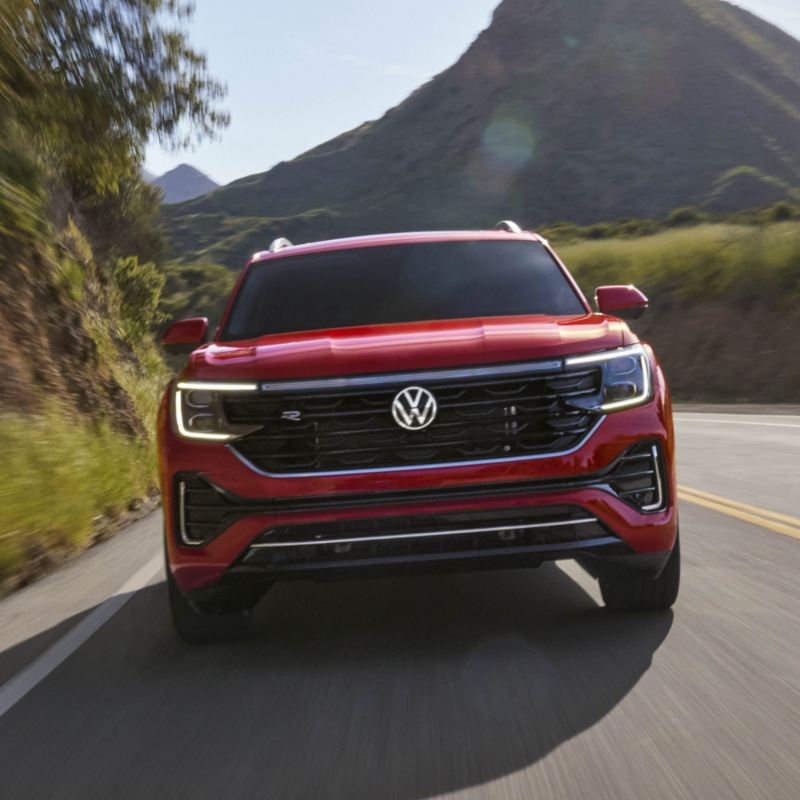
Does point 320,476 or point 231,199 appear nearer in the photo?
point 320,476

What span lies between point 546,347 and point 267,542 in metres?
1.33

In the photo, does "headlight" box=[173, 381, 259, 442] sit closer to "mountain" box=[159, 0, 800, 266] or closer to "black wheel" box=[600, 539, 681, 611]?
"black wheel" box=[600, 539, 681, 611]

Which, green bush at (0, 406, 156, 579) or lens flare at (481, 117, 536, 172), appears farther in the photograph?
lens flare at (481, 117, 536, 172)

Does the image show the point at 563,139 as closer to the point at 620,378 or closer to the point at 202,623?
the point at 620,378

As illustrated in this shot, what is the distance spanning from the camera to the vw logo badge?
15.4 ft

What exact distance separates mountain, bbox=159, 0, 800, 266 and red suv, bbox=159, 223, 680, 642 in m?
85.4

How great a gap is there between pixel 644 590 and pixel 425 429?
4.39 feet

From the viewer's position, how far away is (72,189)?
1036 inches

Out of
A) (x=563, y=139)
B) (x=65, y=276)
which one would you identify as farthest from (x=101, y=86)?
(x=563, y=139)

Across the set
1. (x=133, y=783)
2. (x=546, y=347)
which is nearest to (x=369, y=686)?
(x=133, y=783)

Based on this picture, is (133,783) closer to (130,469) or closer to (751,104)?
(130,469)

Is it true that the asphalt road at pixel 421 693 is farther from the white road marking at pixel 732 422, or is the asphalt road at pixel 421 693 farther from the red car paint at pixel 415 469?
the white road marking at pixel 732 422

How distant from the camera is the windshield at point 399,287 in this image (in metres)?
5.96

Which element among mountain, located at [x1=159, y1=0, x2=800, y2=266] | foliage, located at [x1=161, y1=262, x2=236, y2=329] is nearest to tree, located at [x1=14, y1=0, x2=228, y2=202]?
foliage, located at [x1=161, y1=262, x2=236, y2=329]
